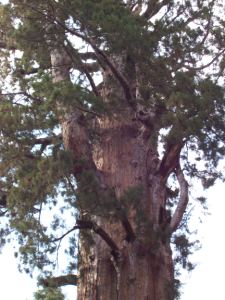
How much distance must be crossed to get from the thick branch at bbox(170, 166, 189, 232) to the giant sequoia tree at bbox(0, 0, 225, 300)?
0.03 meters

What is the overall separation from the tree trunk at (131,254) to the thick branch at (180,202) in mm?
145

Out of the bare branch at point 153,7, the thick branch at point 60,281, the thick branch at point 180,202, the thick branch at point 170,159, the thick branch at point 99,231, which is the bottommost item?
the thick branch at point 60,281

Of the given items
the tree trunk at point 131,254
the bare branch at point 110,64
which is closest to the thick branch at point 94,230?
the tree trunk at point 131,254

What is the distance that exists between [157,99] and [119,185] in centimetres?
111

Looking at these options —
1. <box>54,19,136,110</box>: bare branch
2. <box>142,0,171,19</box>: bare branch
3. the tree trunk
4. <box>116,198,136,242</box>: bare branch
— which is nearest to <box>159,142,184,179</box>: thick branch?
the tree trunk

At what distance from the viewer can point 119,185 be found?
688 cm

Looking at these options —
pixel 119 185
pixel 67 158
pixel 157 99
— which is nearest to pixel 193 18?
pixel 157 99

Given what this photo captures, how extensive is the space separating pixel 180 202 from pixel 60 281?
174 centimetres

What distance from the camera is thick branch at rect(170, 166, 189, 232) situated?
6.87m

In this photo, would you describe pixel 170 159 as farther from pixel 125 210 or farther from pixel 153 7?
pixel 153 7

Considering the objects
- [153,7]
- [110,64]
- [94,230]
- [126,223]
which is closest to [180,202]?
[126,223]

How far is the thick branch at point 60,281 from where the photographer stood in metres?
6.44

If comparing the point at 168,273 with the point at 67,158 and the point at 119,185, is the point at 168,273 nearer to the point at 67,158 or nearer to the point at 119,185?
the point at 119,185

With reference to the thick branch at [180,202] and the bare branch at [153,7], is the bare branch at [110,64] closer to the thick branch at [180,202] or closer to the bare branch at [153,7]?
the thick branch at [180,202]
